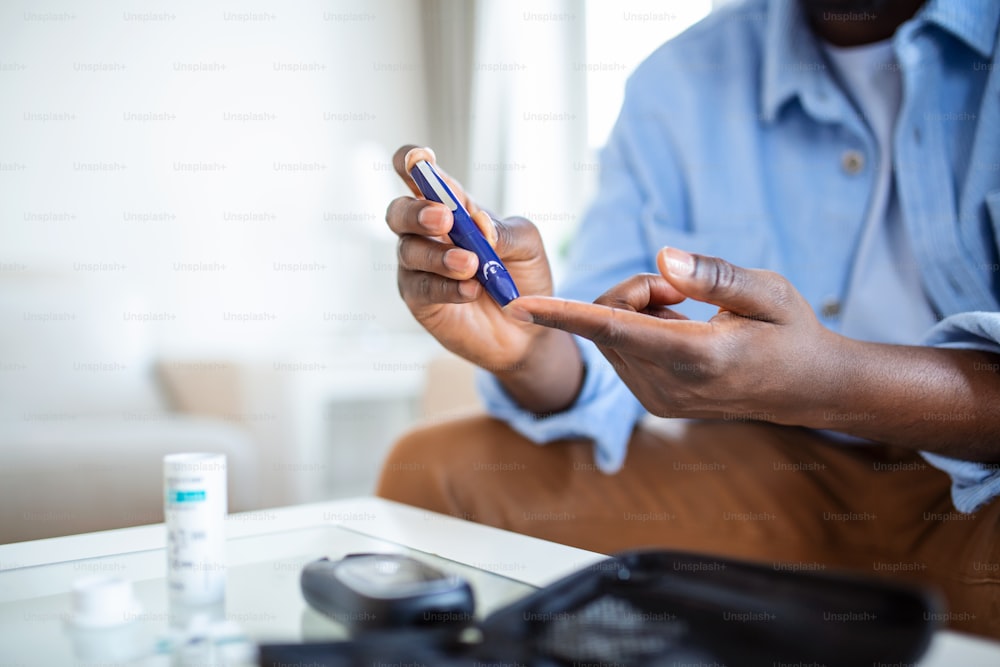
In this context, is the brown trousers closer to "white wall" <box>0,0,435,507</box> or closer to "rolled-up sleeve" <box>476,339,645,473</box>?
"rolled-up sleeve" <box>476,339,645,473</box>

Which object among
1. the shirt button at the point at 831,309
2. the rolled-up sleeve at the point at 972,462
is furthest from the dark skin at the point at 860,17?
the rolled-up sleeve at the point at 972,462

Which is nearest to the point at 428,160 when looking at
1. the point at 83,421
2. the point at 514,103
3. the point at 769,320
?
the point at 769,320

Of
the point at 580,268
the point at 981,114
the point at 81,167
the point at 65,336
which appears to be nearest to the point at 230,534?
the point at 580,268

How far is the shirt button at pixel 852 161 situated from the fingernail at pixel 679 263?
1.82ft

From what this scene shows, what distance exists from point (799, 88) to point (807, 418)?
48cm

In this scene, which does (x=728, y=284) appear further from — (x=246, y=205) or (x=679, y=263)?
(x=246, y=205)

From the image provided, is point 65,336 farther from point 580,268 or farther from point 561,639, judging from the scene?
point 561,639

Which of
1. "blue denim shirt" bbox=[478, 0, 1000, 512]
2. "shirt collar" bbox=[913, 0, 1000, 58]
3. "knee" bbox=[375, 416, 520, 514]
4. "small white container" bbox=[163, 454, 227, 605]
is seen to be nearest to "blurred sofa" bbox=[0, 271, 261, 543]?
"knee" bbox=[375, 416, 520, 514]

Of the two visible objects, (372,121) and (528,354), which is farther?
(372,121)

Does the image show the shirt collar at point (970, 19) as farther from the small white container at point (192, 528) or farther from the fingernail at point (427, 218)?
the small white container at point (192, 528)

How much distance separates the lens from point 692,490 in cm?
84

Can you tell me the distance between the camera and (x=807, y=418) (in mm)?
648

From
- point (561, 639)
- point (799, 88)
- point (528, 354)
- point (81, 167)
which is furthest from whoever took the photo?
point (81, 167)

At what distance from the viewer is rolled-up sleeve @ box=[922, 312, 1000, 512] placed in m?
0.63
